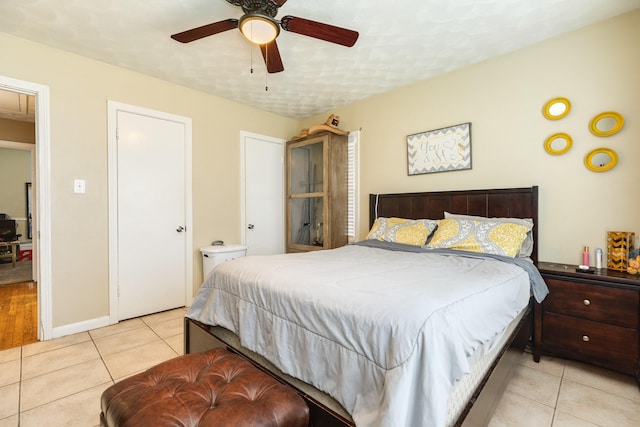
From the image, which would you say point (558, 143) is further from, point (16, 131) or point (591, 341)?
point (16, 131)

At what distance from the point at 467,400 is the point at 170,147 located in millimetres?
3359

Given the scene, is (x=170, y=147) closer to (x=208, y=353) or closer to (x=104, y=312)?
(x=104, y=312)

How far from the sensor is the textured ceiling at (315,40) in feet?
6.82

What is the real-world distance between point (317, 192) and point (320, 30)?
215 cm

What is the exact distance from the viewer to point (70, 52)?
2672 millimetres

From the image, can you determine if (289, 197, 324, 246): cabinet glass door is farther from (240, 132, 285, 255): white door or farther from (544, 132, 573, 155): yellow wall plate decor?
(544, 132, 573, 155): yellow wall plate decor

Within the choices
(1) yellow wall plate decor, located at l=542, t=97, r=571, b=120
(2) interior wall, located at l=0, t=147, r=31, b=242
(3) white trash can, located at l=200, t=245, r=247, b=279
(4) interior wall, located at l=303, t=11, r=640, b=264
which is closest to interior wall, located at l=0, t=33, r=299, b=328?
(3) white trash can, located at l=200, t=245, r=247, b=279

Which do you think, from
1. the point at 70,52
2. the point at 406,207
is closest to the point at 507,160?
the point at 406,207

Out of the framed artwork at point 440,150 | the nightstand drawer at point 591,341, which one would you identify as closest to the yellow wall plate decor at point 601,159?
the framed artwork at point 440,150

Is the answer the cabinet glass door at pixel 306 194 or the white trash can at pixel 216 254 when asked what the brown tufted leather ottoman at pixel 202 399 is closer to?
the white trash can at pixel 216 254

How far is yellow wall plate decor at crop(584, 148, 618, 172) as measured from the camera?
2.19 m

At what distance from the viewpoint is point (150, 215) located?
10.4 ft

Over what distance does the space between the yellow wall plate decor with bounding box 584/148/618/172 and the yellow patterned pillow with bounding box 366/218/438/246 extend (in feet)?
3.87

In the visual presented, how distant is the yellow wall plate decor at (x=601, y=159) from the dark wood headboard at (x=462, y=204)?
377mm
